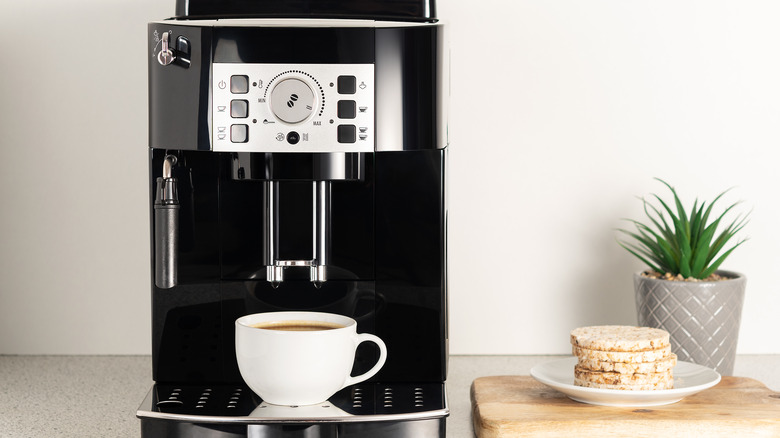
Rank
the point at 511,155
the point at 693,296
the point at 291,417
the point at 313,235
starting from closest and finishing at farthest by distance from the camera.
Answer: the point at 291,417, the point at 313,235, the point at 693,296, the point at 511,155

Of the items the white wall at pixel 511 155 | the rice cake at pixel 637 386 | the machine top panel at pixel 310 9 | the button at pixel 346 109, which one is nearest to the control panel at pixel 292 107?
the button at pixel 346 109

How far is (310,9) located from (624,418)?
1.68 ft

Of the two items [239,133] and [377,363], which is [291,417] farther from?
[239,133]

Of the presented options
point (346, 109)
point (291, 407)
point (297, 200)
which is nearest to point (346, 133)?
point (346, 109)

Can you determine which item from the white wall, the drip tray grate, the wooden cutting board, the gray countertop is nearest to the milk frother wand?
the drip tray grate

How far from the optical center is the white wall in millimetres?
1236

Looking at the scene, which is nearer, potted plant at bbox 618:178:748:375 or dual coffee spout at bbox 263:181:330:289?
dual coffee spout at bbox 263:181:330:289

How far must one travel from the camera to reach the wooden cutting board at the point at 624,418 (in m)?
0.82

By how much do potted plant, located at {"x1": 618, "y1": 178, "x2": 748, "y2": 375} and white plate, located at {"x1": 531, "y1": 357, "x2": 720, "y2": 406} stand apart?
0.45 ft

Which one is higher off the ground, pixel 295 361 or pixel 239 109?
pixel 239 109

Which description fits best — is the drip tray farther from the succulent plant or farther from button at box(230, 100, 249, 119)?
the succulent plant

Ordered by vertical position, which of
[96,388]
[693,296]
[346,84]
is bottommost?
[96,388]

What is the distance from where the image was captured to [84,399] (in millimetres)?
1032

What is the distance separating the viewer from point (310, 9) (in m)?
0.88
